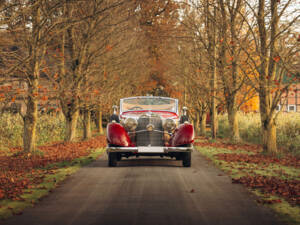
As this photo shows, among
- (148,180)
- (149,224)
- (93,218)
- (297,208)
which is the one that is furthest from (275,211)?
(148,180)

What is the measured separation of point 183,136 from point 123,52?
48.5 feet

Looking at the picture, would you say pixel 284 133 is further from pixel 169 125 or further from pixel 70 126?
pixel 70 126

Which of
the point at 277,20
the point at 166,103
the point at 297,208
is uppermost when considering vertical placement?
the point at 277,20

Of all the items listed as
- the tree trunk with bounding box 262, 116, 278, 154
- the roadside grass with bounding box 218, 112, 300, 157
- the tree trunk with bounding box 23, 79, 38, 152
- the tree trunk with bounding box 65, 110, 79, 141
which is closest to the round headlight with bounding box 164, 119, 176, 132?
the tree trunk with bounding box 262, 116, 278, 154

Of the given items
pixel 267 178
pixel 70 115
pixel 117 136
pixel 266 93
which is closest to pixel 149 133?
pixel 117 136

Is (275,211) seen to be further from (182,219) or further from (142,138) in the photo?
(142,138)

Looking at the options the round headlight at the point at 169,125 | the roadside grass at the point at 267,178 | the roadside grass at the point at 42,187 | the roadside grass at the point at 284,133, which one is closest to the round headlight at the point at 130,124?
the round headlight at the point at 169,125

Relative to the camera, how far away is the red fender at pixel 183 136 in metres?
11.5

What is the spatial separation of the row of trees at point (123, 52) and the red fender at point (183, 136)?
3.56 m

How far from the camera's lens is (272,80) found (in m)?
14.5

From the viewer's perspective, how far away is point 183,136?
11.5 m

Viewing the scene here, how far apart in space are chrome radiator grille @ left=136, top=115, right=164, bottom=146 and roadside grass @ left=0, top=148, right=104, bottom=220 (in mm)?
1878

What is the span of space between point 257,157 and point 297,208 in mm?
7560

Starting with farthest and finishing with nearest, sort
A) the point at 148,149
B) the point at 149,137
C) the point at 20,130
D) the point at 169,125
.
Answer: the point at 20,130 < the point at 169,125 < the point at 149,137 < the point at 148,149
